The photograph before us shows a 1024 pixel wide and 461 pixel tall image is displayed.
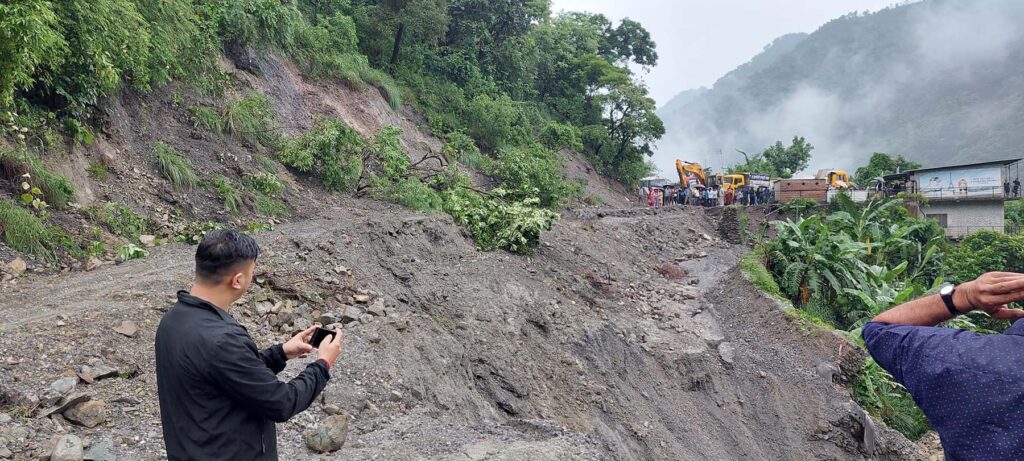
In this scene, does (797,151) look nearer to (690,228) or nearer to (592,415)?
(690,228)

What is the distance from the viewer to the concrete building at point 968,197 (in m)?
26.0

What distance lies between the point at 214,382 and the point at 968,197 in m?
32.0

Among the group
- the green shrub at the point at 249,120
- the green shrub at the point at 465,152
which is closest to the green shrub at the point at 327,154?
the green shrub at the point at 249,120

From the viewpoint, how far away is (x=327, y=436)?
13.5ft

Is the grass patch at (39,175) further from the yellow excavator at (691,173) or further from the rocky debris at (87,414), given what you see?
the yellow excavator at (691,173)

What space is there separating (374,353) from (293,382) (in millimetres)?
3741

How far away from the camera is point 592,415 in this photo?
7293 millimetres

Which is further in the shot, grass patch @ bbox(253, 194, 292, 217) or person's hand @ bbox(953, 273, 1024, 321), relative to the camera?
grass patch @ bbox(253, 194, 292, 217)

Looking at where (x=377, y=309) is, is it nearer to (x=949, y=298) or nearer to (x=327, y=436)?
(x=327, y=436)

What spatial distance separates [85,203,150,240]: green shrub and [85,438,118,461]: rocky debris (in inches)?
189

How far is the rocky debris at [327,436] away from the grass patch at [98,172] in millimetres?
6105

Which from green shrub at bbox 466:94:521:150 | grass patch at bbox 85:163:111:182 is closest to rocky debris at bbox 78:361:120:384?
grass patch at bbox 85:163:111:182

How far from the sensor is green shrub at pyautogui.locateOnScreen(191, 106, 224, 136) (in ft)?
35.4

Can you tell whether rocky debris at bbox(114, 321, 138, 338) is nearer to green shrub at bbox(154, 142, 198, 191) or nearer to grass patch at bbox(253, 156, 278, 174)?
green shrub at bbox(154, 142, 198, 191)
